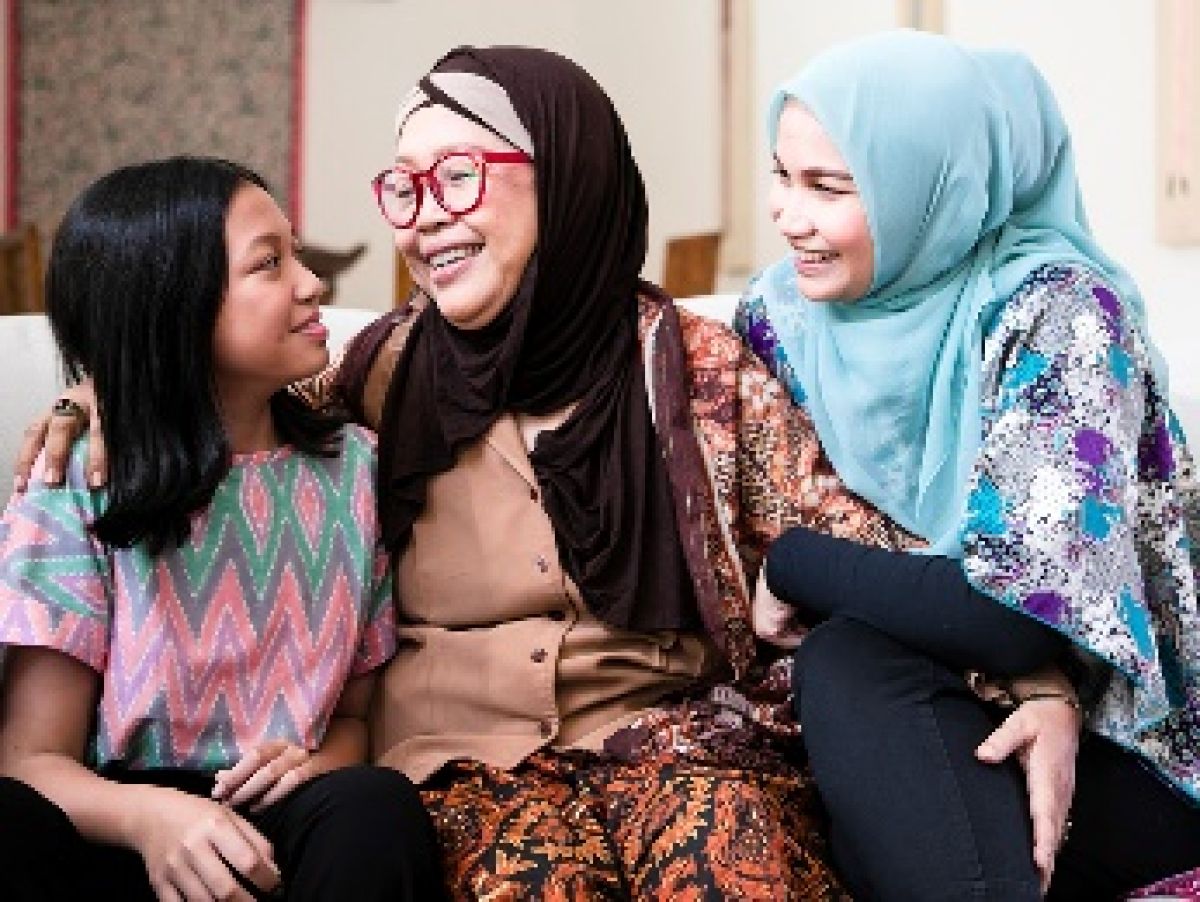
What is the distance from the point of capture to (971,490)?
156cm

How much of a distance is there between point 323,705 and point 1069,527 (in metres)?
0.71

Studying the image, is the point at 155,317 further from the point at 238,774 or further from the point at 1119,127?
the point at 1119,127

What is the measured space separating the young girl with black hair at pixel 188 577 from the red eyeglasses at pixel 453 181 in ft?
0.46

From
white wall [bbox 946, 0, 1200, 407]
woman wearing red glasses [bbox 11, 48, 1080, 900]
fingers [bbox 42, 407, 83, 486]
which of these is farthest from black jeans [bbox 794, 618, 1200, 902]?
white wall [bbox 946, 0, 1200, 407]

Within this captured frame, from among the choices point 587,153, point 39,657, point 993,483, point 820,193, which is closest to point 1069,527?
point 993,483

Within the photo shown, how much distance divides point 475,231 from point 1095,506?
2.12ft

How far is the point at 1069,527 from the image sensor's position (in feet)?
4.94

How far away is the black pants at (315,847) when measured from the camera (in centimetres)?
137

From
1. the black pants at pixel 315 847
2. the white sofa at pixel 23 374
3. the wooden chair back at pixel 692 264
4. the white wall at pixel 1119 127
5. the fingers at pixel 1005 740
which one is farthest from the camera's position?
the wooden chair back at pixel 692 264

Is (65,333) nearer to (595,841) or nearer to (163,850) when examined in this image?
(163,850)

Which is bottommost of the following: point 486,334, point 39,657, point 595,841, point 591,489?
point 595,841

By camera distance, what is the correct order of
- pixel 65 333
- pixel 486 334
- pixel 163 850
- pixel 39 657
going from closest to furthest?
pixel 163 850, pixel 39 657, pixel 65 333, pixel 486 334

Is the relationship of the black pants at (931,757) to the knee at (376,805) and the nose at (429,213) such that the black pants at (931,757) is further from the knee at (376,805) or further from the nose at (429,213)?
the nose at (429,213)

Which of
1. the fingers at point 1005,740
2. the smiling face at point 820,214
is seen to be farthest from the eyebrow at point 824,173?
the fingers at point 1005,740
